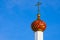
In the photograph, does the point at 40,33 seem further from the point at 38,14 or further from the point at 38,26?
the point at 38,14

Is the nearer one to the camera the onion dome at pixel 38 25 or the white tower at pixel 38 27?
the white tower at pixel 38 27

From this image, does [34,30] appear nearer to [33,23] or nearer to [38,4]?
[33,23]

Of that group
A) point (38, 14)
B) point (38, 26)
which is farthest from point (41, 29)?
point (38, 14)

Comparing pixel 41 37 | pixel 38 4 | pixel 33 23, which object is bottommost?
pixel 41 37

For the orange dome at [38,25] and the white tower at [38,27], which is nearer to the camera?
the white tower at [38,27]

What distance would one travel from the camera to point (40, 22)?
3547cm

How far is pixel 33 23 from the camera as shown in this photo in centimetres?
3588

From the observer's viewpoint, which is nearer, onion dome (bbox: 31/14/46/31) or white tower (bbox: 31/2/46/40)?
white tower (bbox: 31/2/46/40)

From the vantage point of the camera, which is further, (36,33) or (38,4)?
(38,4)

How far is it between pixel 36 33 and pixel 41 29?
3.38 ft

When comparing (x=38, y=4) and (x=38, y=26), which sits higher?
(x=38, y=4)

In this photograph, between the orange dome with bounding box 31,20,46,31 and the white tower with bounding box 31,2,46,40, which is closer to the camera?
the white tower with bounding box 31,2,46,40

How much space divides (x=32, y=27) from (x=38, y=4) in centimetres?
412

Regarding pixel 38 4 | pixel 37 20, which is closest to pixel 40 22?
pixel 37 20
